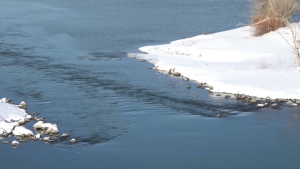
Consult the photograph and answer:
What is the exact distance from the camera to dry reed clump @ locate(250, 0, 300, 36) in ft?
121

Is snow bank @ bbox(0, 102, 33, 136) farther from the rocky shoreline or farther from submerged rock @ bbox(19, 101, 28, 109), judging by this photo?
the rocky shoreline

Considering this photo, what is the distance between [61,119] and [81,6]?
37.7 metres

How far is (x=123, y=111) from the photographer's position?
23312 mm

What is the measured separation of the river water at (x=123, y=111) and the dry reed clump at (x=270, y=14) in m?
4.30

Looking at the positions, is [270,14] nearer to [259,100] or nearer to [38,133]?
[259,100]

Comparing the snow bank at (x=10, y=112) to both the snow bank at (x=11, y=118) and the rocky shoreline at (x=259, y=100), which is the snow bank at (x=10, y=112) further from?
the rocky shoreline at (x=259, y=100)

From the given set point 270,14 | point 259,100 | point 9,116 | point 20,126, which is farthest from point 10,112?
point 270,14

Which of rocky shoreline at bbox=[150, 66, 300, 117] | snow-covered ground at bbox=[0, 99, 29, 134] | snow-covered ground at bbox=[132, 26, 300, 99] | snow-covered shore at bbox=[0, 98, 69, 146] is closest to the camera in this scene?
snow-covered shore at bbox=[0, 98, 69, 146]

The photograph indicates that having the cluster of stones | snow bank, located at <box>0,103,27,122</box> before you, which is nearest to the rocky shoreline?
the cluster of stones

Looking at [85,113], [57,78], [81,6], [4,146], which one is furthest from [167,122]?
[81,6]

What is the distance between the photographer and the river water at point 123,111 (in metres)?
18.5

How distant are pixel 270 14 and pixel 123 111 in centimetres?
1913

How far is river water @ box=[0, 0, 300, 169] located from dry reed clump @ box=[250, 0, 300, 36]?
169 inches

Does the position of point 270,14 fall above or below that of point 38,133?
above
